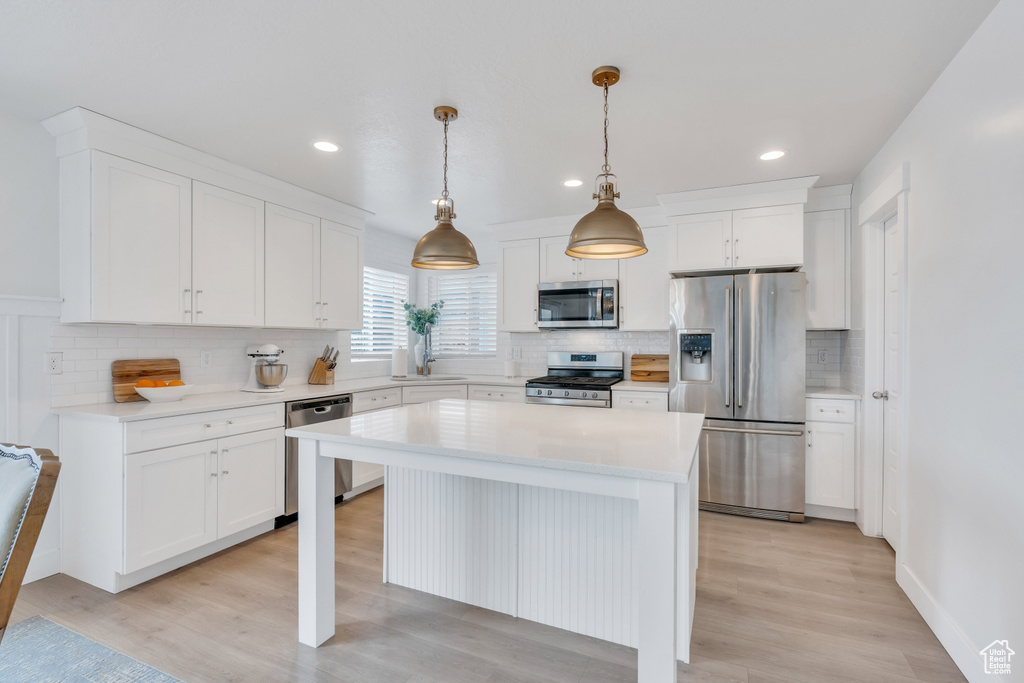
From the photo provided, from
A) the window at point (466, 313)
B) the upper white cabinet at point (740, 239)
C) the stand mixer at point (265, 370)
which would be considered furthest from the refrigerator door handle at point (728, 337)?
the stand mixer at point (265, 370)

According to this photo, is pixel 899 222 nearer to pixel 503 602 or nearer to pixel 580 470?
pixel 580 470

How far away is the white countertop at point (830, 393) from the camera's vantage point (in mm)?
3447

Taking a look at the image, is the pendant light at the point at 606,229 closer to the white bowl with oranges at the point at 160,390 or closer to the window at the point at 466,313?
the white bowl with oranges at the point at 160,390

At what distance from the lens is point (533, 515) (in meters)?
2.20

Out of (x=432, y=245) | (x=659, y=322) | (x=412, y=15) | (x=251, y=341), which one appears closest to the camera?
(x=412, y=15)

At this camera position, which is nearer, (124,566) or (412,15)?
(412,15)

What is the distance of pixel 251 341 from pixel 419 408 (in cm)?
193

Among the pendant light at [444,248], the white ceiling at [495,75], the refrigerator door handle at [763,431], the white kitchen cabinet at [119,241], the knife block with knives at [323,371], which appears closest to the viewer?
the white ceiling at [495,75]

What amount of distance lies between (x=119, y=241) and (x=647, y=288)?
3.68 meters

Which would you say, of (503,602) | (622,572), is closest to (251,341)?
(503,602)

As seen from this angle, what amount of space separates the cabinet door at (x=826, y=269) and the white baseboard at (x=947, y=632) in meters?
1.81

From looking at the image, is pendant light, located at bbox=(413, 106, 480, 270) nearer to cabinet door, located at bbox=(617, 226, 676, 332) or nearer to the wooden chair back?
the wooden chair back

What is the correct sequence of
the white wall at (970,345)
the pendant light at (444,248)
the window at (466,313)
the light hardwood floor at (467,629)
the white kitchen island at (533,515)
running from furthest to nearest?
1. the window at (466,313)
2. the pendant light at (444,248)
3. the light hardwood floor at (467,629)
4. the white wall at (970,345)
5. the white kitchen island at (533,515)

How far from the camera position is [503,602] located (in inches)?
91.0
